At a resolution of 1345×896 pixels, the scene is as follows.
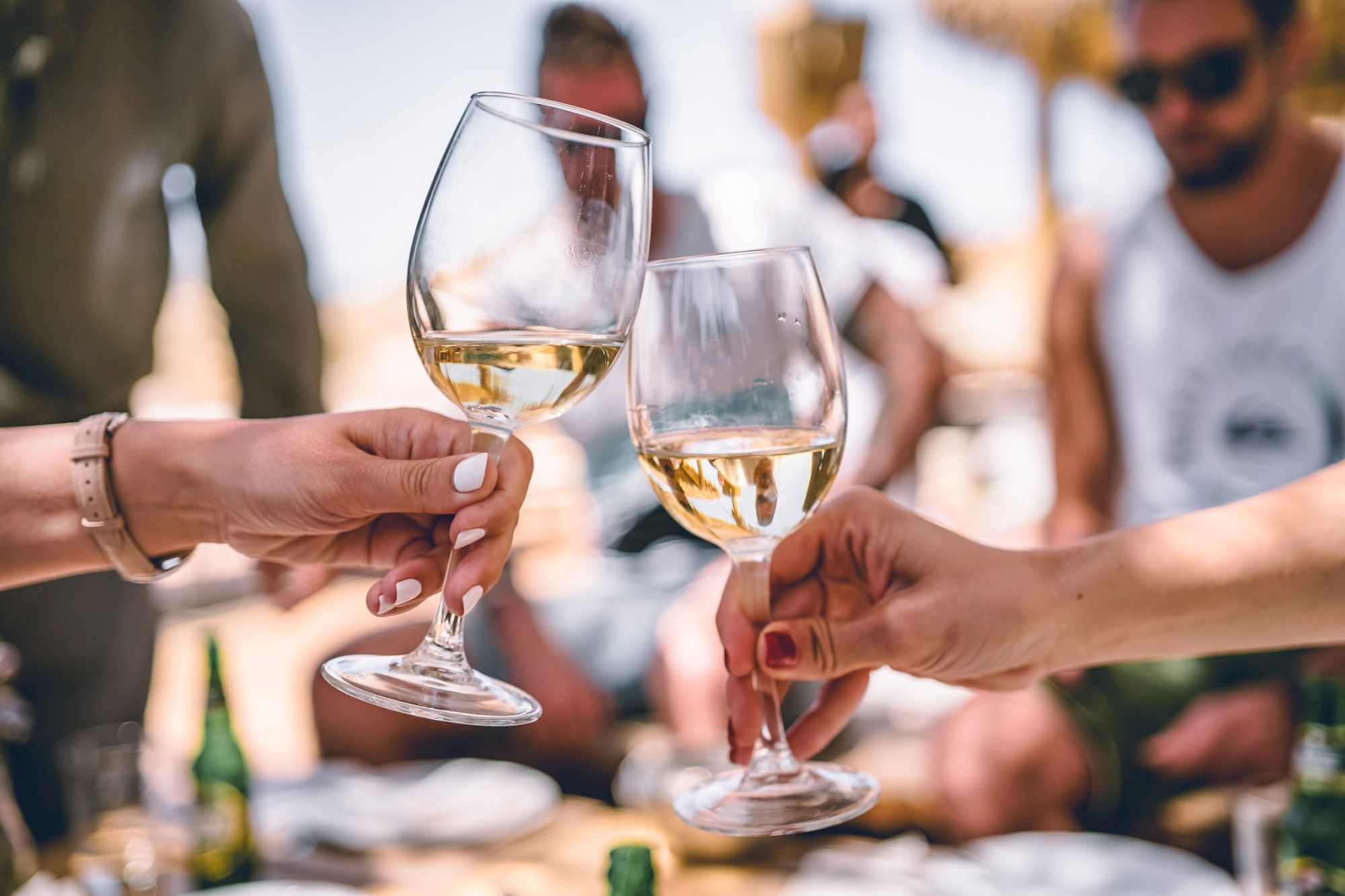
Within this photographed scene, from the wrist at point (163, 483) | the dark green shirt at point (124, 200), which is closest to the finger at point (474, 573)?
the wrist at point (163, 483)

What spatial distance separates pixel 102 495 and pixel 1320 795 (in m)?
1.14

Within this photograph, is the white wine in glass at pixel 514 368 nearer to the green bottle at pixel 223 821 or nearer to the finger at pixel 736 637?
the finger at pixel 736 637

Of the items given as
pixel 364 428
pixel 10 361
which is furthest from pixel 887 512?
pixel 10 361

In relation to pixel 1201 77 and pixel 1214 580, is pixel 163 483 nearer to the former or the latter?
pixel 1214 580

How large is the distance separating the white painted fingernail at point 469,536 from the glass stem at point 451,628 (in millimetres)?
12

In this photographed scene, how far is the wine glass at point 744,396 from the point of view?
0.74 meters

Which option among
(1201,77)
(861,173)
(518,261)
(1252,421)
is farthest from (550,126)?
(861,173)

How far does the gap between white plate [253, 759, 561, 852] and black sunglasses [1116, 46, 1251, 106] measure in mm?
1925

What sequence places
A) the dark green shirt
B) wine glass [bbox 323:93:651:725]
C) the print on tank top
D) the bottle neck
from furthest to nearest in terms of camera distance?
the print on tank top < the dark green shirt < the bottle neck < wine glass [bbox 323:93:651:725]

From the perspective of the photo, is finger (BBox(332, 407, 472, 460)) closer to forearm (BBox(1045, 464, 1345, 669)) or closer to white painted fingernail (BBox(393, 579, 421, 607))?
white painted fingernail (BBox(393, 579, 421, 607))

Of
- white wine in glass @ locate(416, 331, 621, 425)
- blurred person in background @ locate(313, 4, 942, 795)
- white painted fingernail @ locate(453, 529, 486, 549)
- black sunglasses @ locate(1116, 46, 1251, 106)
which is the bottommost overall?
blurred person in background @ locate(313, 4, 942, 795)

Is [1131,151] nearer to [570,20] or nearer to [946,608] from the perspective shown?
[570,20]

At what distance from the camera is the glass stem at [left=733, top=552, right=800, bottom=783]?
82cm

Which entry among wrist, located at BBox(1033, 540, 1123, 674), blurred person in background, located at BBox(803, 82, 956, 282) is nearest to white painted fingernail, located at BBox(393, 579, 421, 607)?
wrist, located at BBox(1033, 540, 1123, 674)
